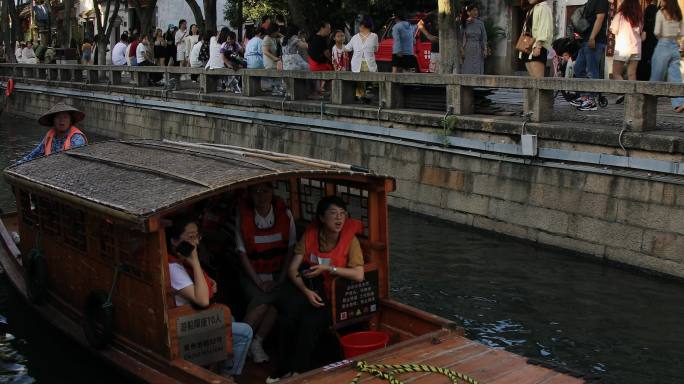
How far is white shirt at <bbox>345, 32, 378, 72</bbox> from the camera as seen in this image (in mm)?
14281

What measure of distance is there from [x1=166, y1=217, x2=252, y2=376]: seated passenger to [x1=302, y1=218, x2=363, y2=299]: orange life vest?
734 millimetres

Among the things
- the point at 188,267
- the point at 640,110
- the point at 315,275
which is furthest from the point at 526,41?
the point at 188,267

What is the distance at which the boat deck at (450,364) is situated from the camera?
5.16 m

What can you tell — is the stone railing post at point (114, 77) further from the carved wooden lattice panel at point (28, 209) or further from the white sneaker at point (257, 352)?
the white sneaker at point (257, 352)

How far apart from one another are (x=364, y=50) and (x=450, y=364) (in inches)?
376

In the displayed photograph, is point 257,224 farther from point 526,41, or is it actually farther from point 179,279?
point 526,41

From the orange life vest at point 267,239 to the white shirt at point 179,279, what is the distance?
3.13ft

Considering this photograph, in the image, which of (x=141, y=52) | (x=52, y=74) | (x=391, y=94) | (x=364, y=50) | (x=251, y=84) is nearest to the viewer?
(x=391, y=94)

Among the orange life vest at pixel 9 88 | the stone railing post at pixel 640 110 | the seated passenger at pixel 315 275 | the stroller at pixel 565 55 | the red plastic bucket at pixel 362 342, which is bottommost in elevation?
the red plastic bucket at pixel 362 342

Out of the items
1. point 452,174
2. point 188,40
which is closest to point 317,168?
point 452,174

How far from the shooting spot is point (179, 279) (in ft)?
18.9

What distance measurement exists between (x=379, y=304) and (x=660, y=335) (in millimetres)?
2847

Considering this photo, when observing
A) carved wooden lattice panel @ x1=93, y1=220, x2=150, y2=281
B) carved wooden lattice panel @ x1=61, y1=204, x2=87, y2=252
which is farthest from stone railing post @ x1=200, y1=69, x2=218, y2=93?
carved wooden lattice panel @ x1=93, y1=220, x2=150, y2=281

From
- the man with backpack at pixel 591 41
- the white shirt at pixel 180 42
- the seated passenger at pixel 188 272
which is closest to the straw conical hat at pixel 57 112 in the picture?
the seated passenger at pixel 188 272
